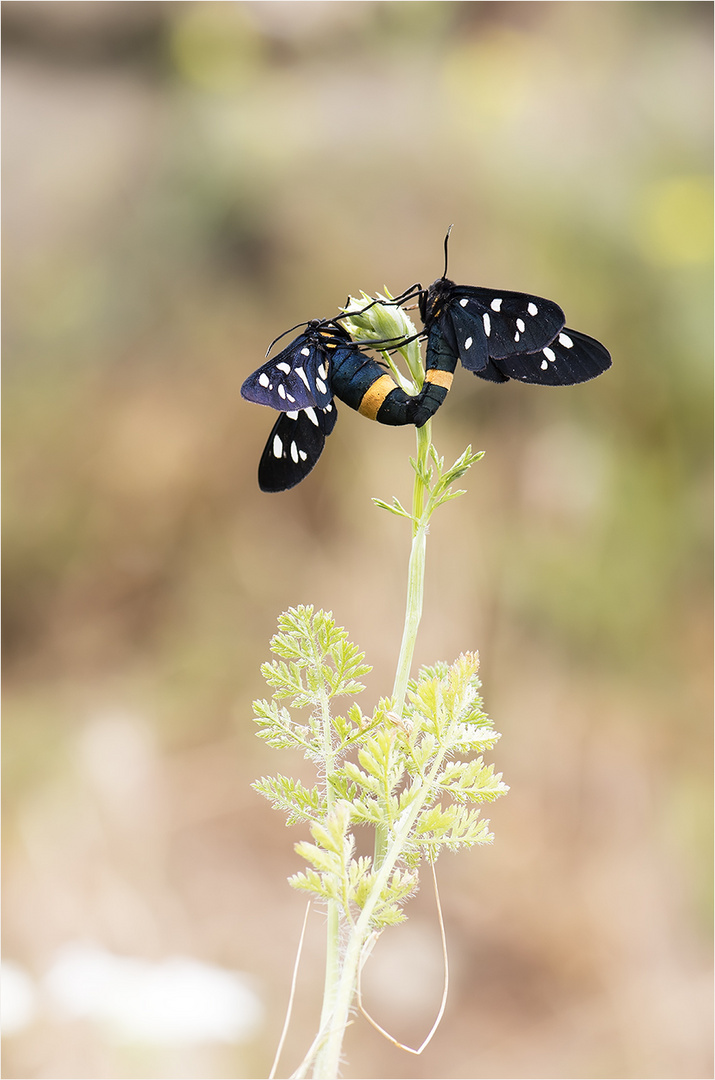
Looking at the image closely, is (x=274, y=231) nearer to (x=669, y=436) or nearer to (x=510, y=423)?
(x=510, y=423)

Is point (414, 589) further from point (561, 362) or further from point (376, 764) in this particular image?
point (561, 362)

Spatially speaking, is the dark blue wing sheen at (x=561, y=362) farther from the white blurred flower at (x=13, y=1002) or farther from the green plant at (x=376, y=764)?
the white blurred flower at (x=13, y=1002)

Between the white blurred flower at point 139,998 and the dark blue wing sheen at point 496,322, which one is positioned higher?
the dark blue wing sheen at point 496,322

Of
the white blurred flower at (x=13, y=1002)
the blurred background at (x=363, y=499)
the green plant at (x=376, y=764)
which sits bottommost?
the white blurred flower at (x=13, y=1002)

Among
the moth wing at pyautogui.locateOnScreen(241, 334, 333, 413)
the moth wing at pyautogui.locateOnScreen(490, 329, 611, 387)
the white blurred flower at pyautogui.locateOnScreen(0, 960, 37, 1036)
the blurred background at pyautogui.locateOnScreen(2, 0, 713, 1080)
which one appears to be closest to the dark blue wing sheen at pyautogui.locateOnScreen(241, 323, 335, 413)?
the moth wing at pyautogui.locateOnScreen(241, 334, 333, 413)

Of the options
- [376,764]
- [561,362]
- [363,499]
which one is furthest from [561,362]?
[363,499]

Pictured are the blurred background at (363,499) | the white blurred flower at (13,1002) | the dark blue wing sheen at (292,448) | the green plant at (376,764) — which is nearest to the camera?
the green plant at (376,764)

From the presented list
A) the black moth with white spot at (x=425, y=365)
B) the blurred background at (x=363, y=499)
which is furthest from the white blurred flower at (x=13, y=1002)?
the black moth with white spot at (x=425, y=365)
